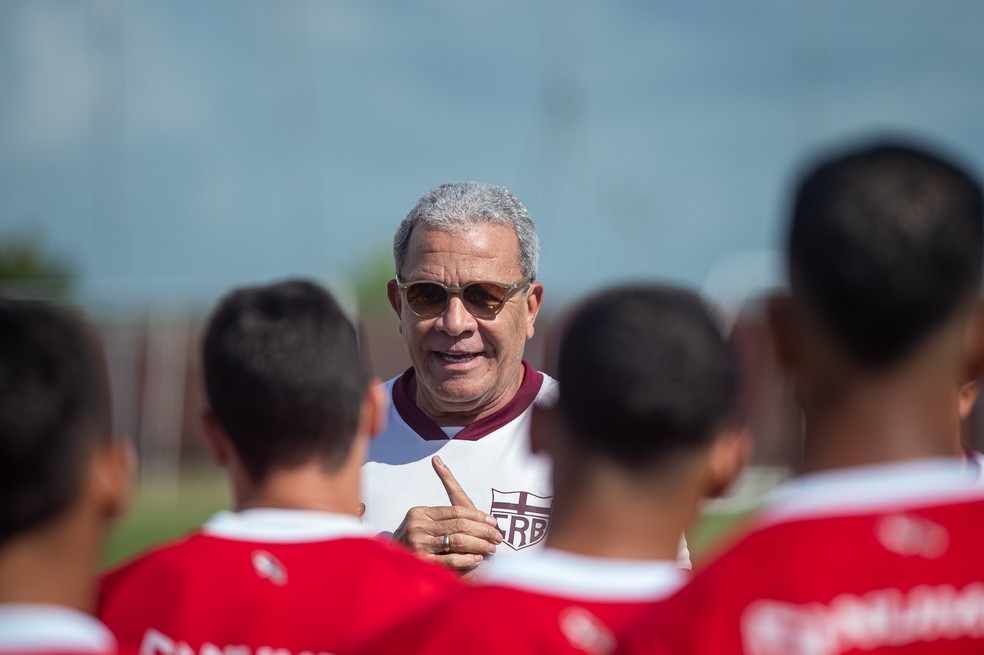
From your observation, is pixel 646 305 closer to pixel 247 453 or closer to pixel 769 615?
pixel 769 615

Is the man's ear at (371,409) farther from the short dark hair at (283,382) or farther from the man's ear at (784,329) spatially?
the man's ear at (784,329)

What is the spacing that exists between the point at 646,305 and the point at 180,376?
25250 mm

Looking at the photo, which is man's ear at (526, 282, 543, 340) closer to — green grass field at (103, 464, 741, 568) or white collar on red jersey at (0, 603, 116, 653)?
white collar on red jersey at (0, 603, 116, 653)

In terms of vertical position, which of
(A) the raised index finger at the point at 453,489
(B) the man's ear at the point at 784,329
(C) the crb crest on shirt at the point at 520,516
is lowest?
(C) the crb crest on shirt at the point at 520,516

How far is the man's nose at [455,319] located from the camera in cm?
461

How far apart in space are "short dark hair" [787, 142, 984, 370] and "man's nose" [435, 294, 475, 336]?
2.57 m

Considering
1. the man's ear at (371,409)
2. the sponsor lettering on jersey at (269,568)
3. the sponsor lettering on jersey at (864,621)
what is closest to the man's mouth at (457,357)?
the man's ear at (371,409)

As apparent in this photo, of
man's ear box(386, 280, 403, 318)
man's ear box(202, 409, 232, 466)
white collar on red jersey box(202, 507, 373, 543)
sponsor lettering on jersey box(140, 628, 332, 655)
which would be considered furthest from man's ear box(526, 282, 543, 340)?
sponsor lettering on jersey box(140, 628, 332, 655)

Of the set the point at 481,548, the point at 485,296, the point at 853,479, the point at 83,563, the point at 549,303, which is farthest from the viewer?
the point at 549,303

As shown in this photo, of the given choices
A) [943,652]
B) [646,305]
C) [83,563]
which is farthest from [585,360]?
[83,563]

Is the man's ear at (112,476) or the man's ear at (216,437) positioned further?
the man's ear at (216,437)

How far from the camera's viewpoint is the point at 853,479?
198 cm

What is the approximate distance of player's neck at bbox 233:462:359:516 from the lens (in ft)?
8.41

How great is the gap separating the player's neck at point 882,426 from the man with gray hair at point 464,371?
2276 millimetres
